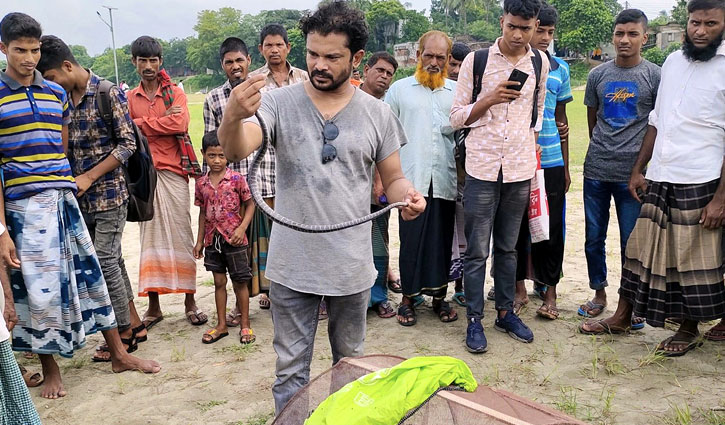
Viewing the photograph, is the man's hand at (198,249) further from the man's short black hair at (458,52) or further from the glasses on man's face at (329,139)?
the man's short black hair at (458,52)

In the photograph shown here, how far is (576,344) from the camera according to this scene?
13.5 ft

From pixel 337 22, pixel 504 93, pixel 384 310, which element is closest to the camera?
pixel 337 22

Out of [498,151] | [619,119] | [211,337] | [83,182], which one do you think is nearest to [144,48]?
[83,182]

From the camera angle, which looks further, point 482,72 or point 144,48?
point 144,48

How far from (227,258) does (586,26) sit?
185 feet

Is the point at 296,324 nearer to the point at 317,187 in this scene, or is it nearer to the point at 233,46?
the point at 317,187

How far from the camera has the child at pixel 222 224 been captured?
4.23 meters

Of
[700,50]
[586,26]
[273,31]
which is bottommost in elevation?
[700,50]

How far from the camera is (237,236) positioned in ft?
13.8

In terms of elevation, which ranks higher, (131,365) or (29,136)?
(29,136)

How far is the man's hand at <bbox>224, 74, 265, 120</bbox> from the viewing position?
206 cm

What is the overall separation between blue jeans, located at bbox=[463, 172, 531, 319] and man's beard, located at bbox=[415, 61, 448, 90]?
0.80 m

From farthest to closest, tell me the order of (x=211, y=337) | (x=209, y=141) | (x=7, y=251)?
(x=211, y=337) → (x=209, y=141) → (x=7, y=251)

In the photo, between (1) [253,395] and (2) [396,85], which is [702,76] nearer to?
(2) [396,85]
